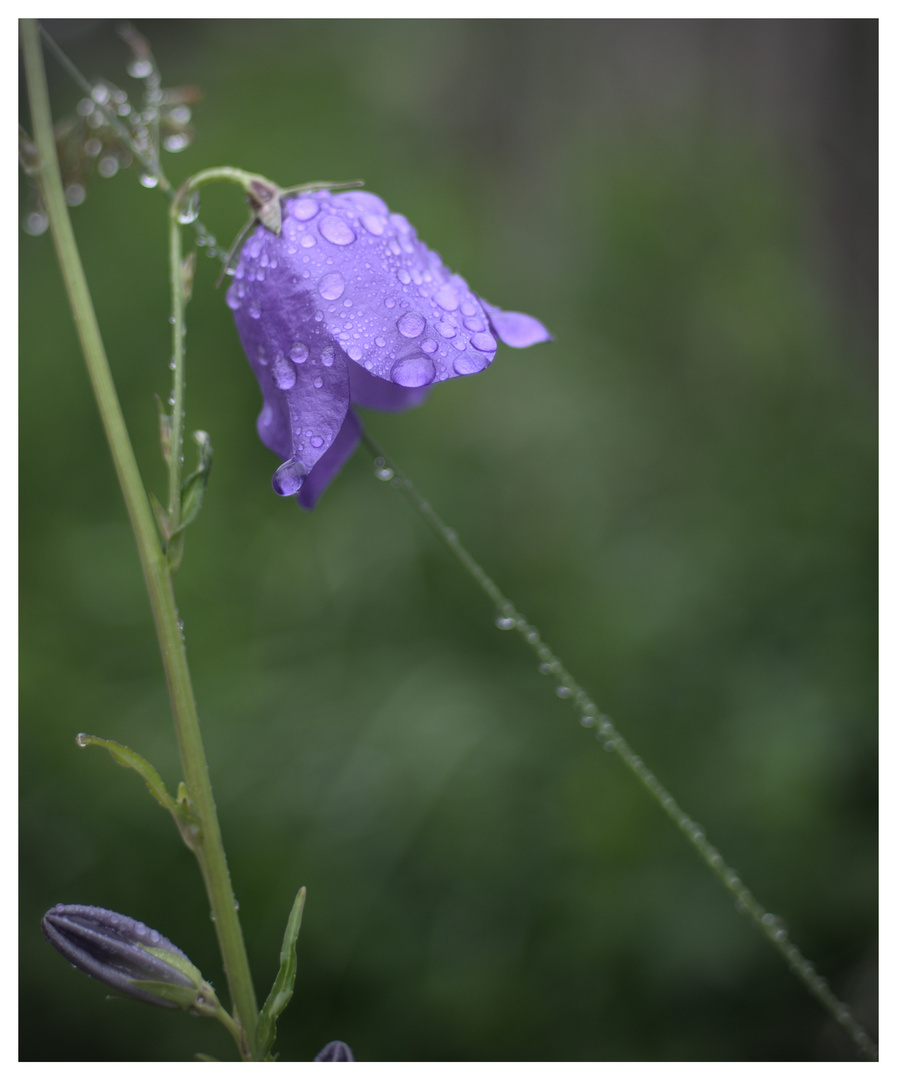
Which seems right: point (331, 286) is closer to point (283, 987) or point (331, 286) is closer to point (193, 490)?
point (193, 490)

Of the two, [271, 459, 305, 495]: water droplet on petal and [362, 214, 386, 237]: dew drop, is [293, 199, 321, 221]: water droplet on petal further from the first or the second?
[271, 459, 305, 495]: water droplet on petal

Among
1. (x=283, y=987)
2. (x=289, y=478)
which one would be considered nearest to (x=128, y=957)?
(x=283, y=987)

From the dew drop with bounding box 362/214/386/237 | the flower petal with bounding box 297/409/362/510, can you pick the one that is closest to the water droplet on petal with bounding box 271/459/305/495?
the flower petal with bounding box 297/409/362/510

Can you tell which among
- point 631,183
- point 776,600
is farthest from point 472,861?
point 631,183

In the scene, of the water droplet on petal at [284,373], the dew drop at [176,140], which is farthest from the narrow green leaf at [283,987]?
the dew drop at [176,140]

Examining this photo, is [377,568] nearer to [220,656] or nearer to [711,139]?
[220,656]

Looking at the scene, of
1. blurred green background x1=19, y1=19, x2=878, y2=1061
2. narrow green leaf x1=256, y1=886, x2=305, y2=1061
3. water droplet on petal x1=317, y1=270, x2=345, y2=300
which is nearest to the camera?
narrow green leaf x1=256, y1=886, x2=305, y2=1061

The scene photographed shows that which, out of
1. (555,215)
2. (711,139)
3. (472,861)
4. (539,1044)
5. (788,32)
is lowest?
(539,1044)
